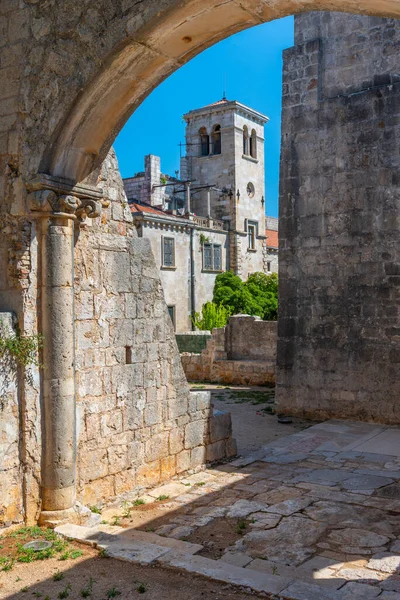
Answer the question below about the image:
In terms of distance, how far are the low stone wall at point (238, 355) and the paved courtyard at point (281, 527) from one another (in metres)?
8.01

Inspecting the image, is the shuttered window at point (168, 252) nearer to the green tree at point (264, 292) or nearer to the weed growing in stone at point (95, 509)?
the green tree at point (264, 292)

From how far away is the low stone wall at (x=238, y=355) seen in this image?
16031 mm

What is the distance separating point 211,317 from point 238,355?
634 inches

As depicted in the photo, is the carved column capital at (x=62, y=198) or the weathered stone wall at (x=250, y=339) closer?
the carved column capital at (x=62, y=198)

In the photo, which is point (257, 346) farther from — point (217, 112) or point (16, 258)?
point (217, 112)

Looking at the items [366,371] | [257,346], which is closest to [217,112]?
[257,346]

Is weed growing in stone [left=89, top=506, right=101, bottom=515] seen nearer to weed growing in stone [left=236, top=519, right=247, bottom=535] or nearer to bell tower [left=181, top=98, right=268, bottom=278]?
weed growing in stone [left=236, top=519, right=247, bottom=535]

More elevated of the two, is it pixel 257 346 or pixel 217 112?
pixel 217 112

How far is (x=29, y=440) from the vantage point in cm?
515

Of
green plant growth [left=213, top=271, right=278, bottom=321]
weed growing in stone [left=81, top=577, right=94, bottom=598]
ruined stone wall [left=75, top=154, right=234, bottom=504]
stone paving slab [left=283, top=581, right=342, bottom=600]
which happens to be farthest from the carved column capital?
green plant growth [left=213, top=271, right=278, bottom=321]

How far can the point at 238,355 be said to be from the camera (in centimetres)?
1697

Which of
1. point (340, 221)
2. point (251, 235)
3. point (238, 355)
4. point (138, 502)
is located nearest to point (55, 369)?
point (138, 502)

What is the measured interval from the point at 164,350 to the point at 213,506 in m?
1.69

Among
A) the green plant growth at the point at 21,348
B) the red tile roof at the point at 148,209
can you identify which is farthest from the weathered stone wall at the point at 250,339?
the red tile roof at the point at 148,209
